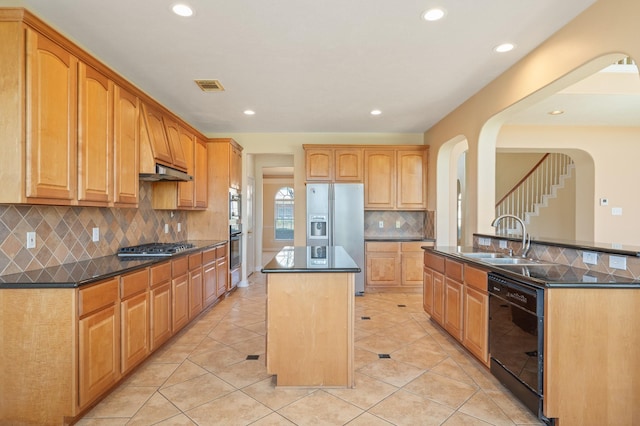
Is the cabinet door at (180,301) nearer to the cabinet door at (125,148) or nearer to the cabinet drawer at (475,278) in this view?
the cabinet door at (125,148)

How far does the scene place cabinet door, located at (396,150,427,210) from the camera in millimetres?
5613

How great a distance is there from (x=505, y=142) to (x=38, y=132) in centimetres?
597

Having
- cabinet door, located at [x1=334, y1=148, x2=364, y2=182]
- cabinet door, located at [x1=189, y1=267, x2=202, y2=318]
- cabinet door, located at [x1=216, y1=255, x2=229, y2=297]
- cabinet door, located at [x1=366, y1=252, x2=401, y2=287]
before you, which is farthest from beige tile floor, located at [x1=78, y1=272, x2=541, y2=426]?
cabinet door, located at [x1=334, y1=148, x2=364, y2=182]

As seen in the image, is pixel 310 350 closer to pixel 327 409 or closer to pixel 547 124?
pixel 327 409

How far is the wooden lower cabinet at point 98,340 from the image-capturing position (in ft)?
6.57

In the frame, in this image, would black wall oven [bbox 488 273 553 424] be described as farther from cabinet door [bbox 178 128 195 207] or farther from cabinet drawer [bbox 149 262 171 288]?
cabinet door [bbox 178 128 195 207]

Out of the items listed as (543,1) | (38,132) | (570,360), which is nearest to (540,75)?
(543,1)

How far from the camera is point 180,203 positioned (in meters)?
4.17

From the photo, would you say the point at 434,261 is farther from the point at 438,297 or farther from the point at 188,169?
the point at 188,169

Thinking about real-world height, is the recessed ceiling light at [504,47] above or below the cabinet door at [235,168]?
above

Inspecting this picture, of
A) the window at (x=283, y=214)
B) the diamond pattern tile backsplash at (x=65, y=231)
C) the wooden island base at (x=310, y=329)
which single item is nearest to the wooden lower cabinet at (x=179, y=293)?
the diamond pattern tile backsplash at (x=65, y=231)

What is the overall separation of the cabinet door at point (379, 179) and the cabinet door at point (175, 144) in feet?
9.38

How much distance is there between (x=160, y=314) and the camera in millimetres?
2979

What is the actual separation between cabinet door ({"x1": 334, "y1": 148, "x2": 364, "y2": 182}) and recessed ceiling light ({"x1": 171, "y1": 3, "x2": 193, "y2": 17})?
3421 mm
